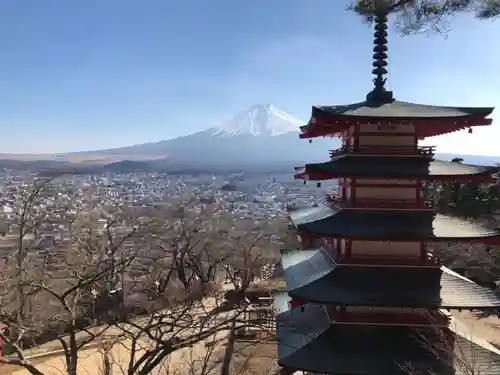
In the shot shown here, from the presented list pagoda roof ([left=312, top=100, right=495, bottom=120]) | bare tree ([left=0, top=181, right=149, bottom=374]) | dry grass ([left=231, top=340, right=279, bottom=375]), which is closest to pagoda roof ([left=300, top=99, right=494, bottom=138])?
pagoda roof ([left=312, top=100, right=495, bottom=120])

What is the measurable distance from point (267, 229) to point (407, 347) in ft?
84.8

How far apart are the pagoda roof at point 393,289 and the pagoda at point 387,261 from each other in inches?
0.7

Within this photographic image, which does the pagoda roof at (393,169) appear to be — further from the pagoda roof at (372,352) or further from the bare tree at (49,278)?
the bare tree at (49,278)

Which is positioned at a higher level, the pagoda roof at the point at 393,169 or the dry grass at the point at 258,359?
the pagoda roof at the point at 393,169

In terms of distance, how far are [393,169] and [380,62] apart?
8.33 ft

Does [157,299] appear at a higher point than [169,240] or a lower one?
lower

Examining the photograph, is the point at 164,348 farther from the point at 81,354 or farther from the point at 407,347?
the point at 81,354

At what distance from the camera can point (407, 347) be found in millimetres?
8570

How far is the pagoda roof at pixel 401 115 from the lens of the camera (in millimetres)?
8727

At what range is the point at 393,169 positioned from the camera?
8.94 m

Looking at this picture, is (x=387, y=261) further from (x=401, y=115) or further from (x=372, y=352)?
(x=401, y=115)

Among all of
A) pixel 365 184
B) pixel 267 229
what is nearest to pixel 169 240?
pixel 267 229

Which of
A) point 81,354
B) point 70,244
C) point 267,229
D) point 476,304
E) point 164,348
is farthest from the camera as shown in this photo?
point 267,229

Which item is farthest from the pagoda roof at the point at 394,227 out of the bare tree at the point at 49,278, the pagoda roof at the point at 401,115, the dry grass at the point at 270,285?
the dry grass at the point at 270,285
